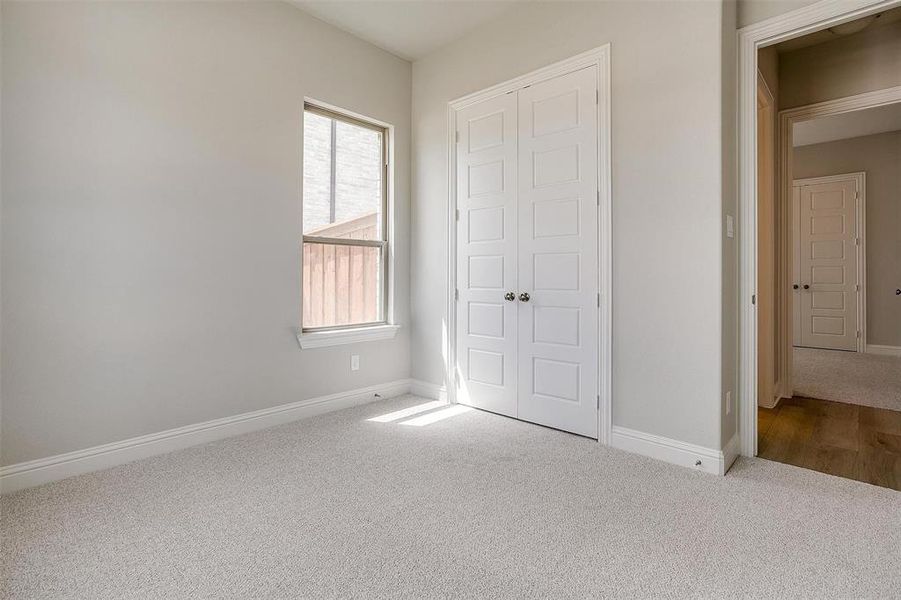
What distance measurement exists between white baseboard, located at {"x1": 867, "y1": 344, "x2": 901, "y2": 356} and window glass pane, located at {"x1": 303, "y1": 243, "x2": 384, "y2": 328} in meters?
6.44

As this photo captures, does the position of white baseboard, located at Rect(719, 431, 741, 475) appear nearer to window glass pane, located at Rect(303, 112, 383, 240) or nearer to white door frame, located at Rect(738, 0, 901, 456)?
white door frame, located at Rect(738, 0, 901, 456)

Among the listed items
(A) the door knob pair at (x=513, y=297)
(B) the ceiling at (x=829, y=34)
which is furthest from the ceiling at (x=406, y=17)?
(B) the ceiling at (x=829, y=34)

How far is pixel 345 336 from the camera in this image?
352 centimetres

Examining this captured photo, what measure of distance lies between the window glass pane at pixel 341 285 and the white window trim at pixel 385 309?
0.06 m

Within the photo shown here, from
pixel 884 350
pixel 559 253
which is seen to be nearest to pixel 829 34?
pixel 559 253

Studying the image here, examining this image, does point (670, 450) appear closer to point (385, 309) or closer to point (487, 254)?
point (487, 254)

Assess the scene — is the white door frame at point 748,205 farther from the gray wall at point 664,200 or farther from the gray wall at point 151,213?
the gray wall at point 151,213

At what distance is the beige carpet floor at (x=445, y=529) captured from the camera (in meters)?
1.51

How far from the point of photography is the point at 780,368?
382 centimetres

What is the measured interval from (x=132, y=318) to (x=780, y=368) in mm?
4690

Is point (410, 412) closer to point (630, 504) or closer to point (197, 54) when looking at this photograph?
point (630, 504)

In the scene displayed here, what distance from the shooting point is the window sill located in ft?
10.8

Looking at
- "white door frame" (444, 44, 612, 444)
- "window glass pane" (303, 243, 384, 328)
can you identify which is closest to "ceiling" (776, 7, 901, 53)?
"white door frame" (444, 44, 612, 444)

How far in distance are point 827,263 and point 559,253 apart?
18.3 ft
